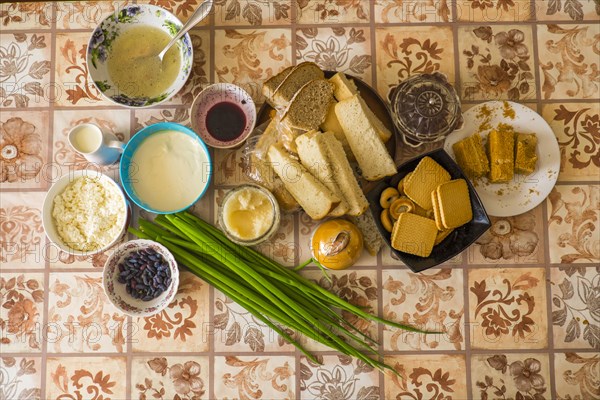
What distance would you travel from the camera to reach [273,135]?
138cm

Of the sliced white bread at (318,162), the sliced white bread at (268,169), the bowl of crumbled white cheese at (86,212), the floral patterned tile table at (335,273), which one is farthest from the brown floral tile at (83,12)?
the sliced white bread at (318,162)

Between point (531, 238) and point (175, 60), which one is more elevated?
point (175, 60)

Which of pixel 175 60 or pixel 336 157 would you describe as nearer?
pixel 336 157

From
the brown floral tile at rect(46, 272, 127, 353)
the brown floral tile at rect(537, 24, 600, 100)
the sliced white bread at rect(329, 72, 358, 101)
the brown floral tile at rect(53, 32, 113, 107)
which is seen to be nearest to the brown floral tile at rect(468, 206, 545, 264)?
the brown floral tile at rect(537, 24, 600, 100)

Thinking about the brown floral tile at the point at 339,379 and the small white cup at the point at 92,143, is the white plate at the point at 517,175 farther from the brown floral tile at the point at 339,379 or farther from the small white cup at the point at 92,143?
the small white cup at the point at 92,143

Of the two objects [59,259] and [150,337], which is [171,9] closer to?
[59,259]

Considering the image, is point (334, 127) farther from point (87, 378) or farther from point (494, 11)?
point (87, 378)

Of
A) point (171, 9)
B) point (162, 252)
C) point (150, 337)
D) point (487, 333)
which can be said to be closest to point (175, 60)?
point (171, 9)

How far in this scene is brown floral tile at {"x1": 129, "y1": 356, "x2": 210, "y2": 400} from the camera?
1.44 m

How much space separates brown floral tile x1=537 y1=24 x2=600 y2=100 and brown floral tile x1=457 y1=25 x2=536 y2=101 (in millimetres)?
40

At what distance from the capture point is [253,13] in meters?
1.51

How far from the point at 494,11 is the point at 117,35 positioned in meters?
1.06

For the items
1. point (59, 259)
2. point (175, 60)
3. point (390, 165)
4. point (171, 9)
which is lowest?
point (59, 259)

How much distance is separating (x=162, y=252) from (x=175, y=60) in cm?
52
